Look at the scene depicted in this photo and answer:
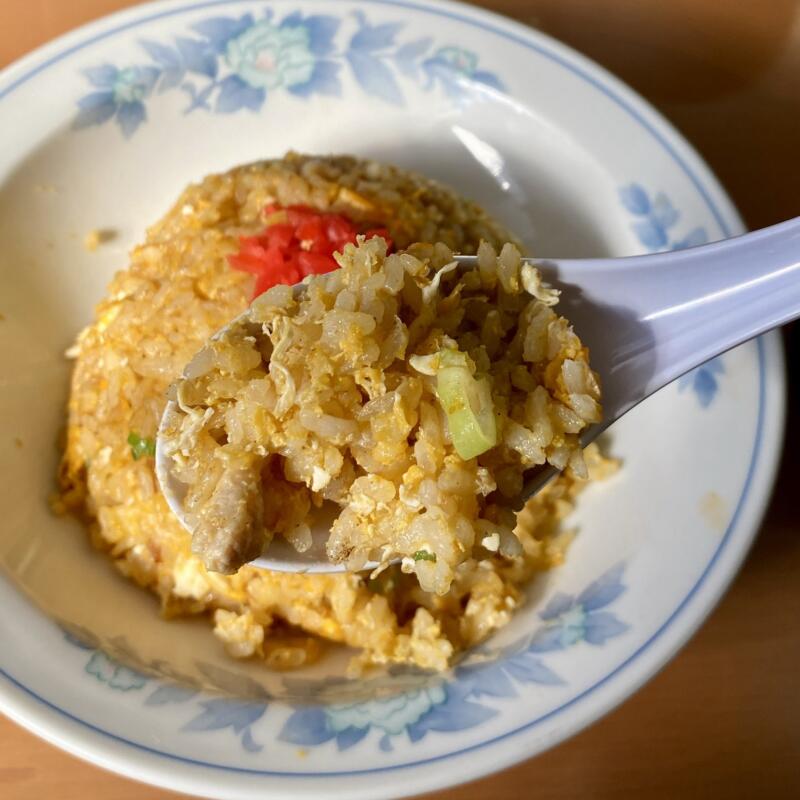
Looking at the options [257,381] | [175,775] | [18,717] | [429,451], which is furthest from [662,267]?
[18,717]

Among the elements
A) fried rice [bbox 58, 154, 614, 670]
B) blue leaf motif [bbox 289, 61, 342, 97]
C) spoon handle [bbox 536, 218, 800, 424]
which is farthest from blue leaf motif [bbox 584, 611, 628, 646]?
blue leaf motif [bbox 289, 61, 342, 97]

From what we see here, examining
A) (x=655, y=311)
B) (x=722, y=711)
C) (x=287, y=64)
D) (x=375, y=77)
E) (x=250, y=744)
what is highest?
(x=287, y=64)

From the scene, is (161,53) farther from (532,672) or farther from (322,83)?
(532,672)

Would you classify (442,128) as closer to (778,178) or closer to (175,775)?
(778,178)

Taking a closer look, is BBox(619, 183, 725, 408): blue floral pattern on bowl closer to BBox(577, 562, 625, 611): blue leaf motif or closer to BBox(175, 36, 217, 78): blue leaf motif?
BBox(577, 562, 625, 611): blue leaf motif

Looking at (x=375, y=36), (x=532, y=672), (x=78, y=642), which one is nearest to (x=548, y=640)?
(x=532, y=672)

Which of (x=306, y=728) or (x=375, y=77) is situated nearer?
(x=306, y=728)

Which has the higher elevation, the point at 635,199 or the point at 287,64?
the point at 287,64

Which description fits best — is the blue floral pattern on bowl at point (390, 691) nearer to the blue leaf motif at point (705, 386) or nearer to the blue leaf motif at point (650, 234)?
the blue leaf motif at point (705, 386)
